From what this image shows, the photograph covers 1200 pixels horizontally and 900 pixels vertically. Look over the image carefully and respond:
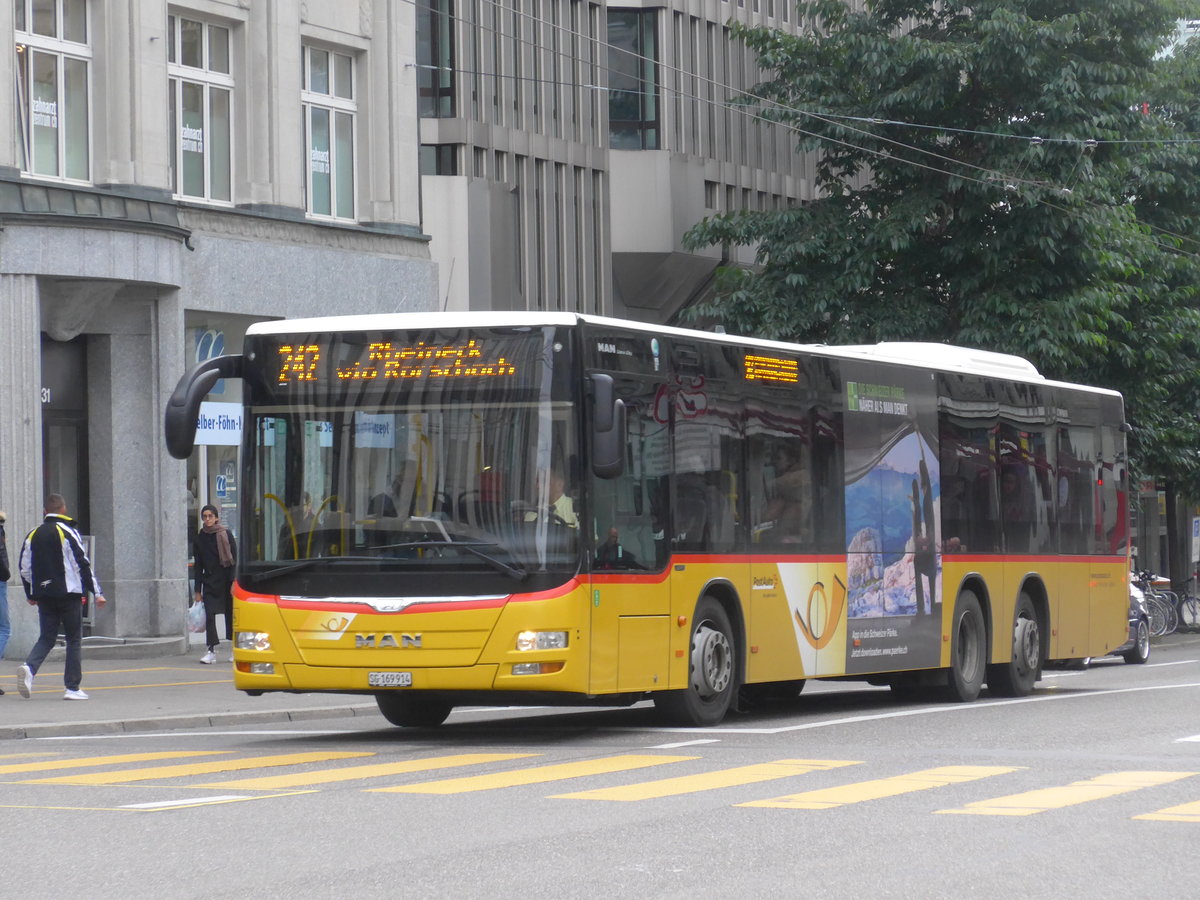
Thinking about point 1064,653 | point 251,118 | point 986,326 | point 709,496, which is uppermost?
point 251,118

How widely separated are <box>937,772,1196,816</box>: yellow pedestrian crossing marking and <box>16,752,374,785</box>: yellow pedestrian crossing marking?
4359mm

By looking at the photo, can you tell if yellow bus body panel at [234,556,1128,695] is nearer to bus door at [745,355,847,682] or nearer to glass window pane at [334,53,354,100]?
bus door at [745,355,847,682]

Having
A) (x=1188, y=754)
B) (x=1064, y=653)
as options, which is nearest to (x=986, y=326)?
(x=1064, y=653)

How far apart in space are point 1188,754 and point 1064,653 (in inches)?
306

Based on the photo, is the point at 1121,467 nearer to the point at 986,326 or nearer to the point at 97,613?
the point at 986,326

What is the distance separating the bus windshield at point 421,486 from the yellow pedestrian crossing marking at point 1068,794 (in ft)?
12.4

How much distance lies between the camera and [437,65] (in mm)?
35312

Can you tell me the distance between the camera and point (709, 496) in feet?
48.9

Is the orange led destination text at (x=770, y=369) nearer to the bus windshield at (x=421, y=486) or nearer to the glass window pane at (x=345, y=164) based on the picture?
the bus windshield at (x=421, y=486)

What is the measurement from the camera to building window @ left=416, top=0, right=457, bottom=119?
35125 mm

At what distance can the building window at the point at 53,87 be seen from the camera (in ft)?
77.6

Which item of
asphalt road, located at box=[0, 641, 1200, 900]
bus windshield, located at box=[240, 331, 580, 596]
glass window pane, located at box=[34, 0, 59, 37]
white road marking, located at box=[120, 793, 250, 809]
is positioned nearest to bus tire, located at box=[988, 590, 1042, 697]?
asphalt road, located at box=[0, 641, 1200, 900]

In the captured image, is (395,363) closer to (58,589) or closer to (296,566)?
(296,566)

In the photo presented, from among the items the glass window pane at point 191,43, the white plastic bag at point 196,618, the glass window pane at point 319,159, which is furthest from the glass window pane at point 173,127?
the white plastic bag at point 196,618
